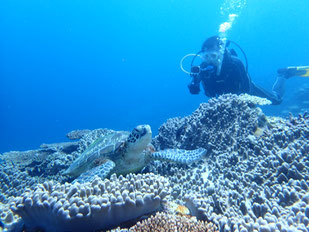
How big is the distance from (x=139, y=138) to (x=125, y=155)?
528mm

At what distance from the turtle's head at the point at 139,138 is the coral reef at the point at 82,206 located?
4.61ft

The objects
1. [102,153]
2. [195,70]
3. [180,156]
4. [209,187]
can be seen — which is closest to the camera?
[209,187]

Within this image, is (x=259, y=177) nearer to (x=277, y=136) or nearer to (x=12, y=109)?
(x=277, y=136)

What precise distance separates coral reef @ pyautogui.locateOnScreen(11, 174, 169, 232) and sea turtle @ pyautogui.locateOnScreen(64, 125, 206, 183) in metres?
1.08

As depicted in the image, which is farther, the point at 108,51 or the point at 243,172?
the point at 108,51

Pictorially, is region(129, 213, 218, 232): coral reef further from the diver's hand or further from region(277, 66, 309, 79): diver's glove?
region(277, 66, 309, 79): diver's glove

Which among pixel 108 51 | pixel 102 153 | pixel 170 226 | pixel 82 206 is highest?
pixel 108 51

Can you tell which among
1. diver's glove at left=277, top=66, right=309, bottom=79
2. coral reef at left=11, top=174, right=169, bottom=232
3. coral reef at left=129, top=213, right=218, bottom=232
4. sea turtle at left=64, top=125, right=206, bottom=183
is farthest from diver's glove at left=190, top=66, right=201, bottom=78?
coral reef at left=129, top=213, right=218, bottom=232

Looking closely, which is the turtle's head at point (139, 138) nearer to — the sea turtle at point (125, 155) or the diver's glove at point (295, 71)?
the sea turtle at point (125, 155)

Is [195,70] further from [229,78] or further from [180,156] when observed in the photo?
[180,156]

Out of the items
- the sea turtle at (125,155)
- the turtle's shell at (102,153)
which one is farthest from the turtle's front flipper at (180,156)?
the turtle's shell at (102,153)

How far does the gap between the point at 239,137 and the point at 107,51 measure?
14585 cm

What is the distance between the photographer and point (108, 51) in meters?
138

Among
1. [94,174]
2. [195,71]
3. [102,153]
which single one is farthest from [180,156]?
[195,71]
